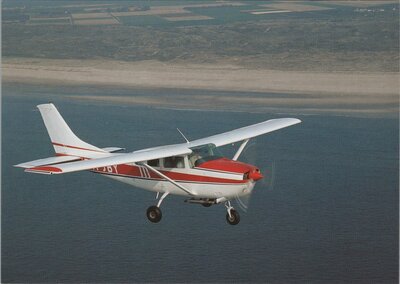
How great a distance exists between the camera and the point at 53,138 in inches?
1694

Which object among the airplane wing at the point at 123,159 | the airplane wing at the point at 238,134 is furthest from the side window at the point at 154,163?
the airplane wing at the point at 238,134

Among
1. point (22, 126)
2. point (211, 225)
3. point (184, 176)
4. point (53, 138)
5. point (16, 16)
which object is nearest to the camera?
point (184, 176)

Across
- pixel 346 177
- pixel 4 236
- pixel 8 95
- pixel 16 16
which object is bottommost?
pixel 4 236

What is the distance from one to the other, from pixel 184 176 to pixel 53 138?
677 cm

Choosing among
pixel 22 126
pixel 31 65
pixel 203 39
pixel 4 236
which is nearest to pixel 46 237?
pixel 4 236

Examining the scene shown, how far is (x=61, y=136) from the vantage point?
42.9 meters

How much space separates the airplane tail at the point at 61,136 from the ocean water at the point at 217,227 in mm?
35149

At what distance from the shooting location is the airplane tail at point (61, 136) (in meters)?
42.5

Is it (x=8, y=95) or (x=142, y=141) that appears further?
(x=8, y=95)

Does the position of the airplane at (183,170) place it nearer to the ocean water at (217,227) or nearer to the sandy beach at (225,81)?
the ocean water at (217,227)

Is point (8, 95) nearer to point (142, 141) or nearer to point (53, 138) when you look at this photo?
point (142, 141)

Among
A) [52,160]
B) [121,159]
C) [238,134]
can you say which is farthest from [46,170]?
[238,134]

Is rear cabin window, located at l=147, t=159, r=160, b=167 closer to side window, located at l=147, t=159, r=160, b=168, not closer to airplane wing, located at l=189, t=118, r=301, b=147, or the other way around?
side window, located at l=147, t=159, r=160, b=168

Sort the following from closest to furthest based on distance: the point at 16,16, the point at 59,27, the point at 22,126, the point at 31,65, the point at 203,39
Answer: the point at 22,126
the point at 31,65
the point at 203,39
the point at 59,27
the point at 16,16
